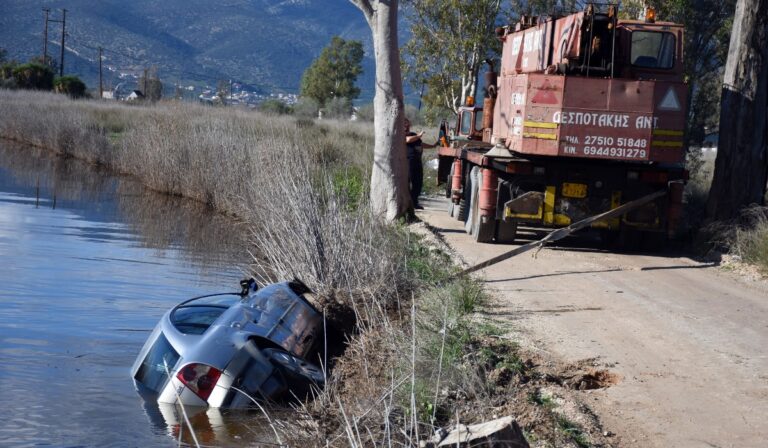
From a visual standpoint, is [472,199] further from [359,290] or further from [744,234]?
[359,290]

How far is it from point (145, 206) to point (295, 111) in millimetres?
48830

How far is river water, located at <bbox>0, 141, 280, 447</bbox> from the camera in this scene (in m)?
8.83

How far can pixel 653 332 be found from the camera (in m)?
9.76

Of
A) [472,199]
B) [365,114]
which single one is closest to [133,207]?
[472,199]

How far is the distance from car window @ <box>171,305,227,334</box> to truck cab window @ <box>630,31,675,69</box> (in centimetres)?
818

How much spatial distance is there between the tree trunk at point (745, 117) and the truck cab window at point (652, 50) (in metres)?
1.33

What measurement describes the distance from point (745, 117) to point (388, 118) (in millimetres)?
5738

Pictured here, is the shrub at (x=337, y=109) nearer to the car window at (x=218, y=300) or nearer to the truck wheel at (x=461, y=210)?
the truck wheel at (x=461, y=210)

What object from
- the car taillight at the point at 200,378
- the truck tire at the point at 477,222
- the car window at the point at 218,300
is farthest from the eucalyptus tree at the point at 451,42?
the car taillight at the point at 200,378

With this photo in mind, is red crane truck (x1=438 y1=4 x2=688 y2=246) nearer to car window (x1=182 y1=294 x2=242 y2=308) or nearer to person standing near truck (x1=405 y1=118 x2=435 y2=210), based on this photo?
person standing near truck (x1=405 y1=118 x2=435 y2=210)

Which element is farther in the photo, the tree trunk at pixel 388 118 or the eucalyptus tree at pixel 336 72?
the eucalyptus tree at pixel 336 72

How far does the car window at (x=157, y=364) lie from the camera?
9.20 metres

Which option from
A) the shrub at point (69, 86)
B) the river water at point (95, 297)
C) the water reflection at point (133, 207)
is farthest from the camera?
the shrub at point (69, 86)

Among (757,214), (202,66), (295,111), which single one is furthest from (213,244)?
(202,66)
